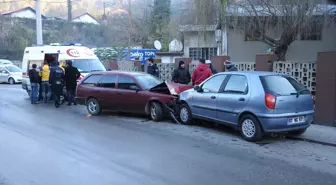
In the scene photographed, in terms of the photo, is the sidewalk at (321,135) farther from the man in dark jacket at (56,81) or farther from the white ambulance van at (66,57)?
the white ambulance van at (66,57)

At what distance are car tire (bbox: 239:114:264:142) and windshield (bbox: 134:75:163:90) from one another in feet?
11.9

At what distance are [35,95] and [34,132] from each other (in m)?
6.29

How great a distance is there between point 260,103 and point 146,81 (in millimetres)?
4399

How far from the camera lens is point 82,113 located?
12.5 m

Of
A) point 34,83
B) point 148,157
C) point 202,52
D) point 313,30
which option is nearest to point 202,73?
point 313,30

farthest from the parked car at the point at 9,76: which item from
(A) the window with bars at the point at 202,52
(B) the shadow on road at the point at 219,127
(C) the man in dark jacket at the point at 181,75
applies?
(C) the man in dark jacket at the point at 181,75

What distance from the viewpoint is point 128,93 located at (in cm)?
1109

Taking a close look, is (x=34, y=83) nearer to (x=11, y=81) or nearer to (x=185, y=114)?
(x=185, y=114)

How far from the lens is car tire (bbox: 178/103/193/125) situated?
1000cm

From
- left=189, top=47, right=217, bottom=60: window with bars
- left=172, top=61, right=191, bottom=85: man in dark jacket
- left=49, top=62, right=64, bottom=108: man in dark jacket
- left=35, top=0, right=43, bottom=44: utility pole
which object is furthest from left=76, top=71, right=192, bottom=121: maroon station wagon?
left=35, top=0, right=43, bottom=44: utility pole

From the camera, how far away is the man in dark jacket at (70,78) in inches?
553

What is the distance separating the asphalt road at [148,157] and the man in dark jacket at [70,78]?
161 inches

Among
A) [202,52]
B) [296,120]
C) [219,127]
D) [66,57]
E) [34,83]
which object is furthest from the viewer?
[202,52]

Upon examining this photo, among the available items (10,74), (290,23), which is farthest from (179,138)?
(10,74)
